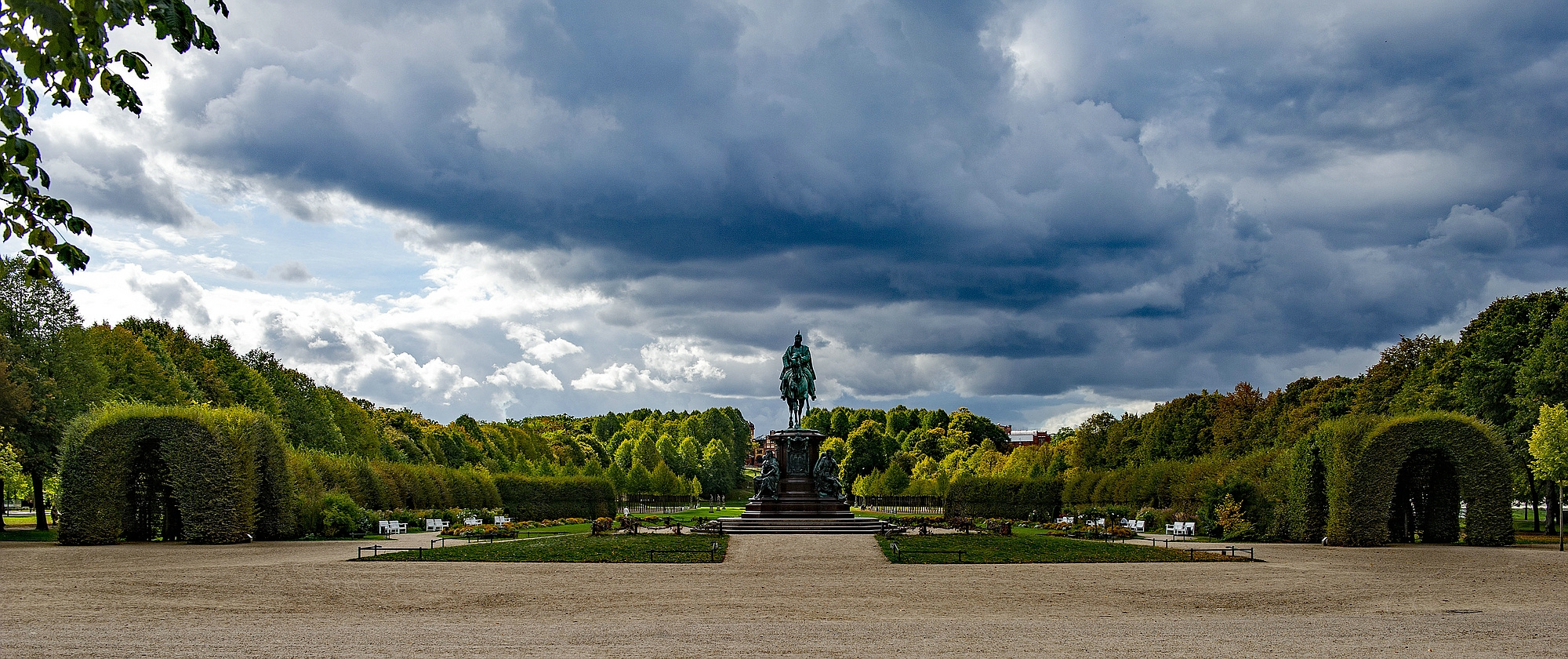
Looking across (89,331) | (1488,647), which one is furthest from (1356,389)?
→ (89,331)

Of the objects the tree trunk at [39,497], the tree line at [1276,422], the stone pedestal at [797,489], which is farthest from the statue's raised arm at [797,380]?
the tree trunk at [39,497]

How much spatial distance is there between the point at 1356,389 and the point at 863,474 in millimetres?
69887

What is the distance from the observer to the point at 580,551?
25.5 metres

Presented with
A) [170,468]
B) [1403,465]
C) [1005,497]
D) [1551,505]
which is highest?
[170,468]

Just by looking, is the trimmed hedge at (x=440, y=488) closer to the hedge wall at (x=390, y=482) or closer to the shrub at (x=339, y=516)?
the hedge wall at (x=390, y=482)

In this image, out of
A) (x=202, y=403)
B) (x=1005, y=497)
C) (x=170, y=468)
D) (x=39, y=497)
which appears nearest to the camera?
(x=170, y=468)

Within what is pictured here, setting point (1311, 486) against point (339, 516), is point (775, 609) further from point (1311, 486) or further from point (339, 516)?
point (339, 516)

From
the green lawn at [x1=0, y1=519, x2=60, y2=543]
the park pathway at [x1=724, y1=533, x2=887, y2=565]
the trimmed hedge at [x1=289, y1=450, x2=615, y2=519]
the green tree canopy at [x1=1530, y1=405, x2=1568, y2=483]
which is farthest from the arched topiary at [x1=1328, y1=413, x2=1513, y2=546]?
the green lawn at [x1=0, y1=519, x2=60, y2=543]

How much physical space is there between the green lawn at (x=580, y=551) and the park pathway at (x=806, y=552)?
0.73 metres

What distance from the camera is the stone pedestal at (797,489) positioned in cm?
3616

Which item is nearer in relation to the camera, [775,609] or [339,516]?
[775,609]

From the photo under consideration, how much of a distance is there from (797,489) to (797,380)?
488 centimetres

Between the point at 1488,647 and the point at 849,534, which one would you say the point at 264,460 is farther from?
the point at 1488,647

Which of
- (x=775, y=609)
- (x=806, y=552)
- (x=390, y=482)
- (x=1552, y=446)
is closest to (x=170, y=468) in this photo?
(x=390, y=482)
